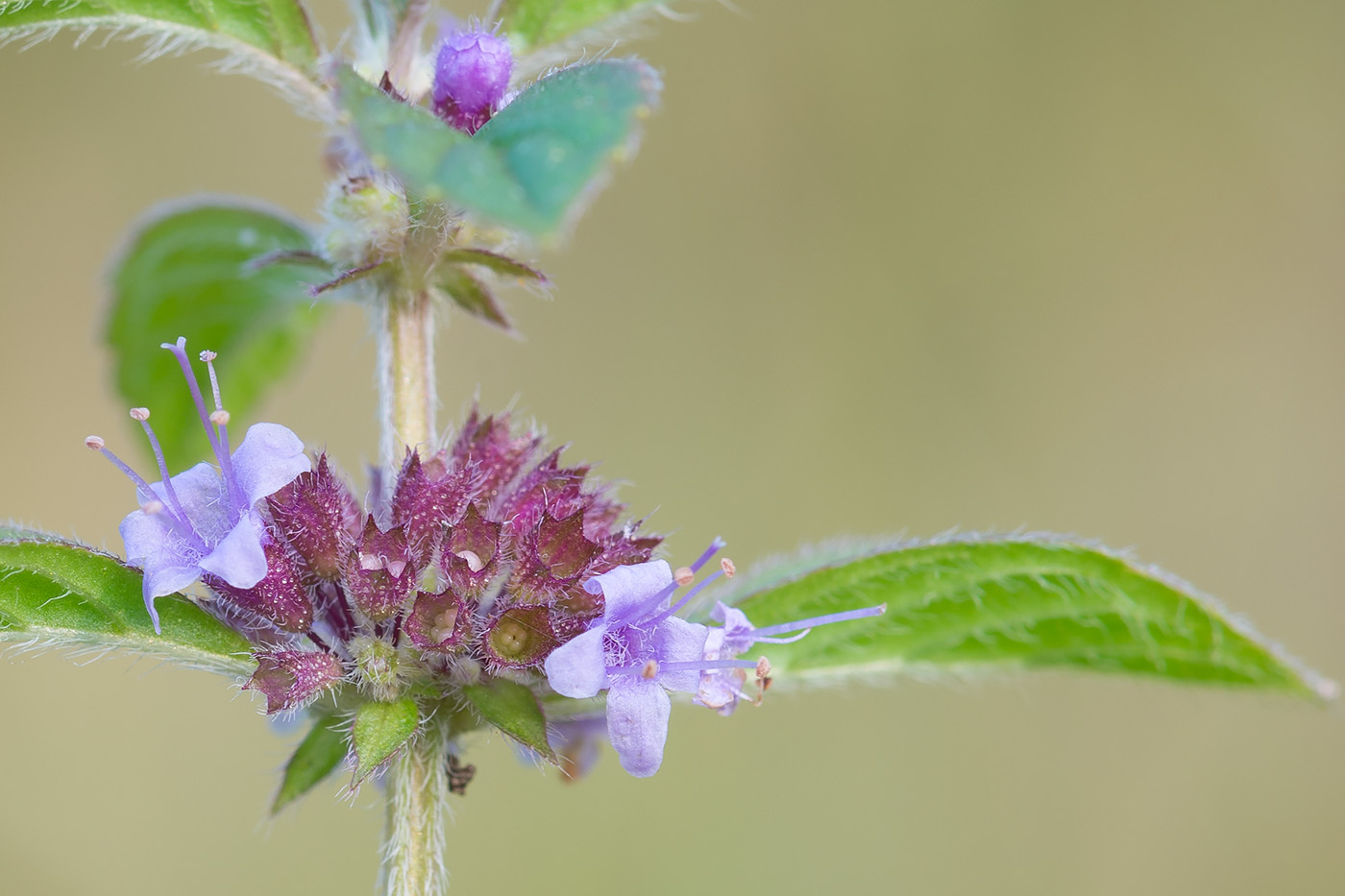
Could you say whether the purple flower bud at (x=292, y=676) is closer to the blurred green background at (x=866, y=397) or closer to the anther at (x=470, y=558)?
the anther at (x=470, y=558)

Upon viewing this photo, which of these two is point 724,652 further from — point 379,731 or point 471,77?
point 471,77

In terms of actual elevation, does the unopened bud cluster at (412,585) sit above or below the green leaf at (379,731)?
above

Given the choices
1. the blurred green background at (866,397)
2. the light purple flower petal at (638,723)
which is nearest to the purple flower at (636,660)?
the light purple flower petal at (638,723)

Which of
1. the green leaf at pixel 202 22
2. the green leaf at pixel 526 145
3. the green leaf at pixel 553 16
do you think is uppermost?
the green leaf at pixel 553 16

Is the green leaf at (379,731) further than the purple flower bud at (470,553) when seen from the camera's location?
No

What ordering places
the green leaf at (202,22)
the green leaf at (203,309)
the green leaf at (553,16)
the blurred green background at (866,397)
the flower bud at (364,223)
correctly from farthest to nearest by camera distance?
1. the blurred green background at (866,397)
2. the green leaf at (203,309)
3. the green leaf at (553,16)
4. the flower bud at (364,223)
5. the green leaf at (202,22)

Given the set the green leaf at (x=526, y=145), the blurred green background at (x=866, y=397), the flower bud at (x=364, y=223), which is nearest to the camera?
the green leaf at (x=526, y=145)

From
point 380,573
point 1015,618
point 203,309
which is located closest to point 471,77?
point 380,573
